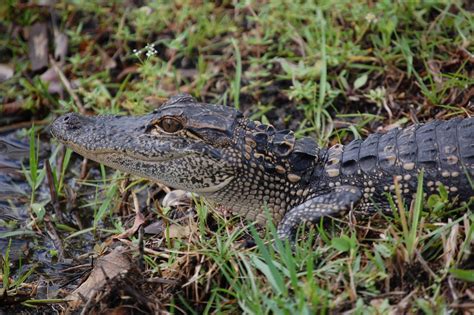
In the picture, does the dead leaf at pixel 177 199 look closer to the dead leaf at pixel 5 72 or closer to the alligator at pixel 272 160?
the alligator at pixel 272 160

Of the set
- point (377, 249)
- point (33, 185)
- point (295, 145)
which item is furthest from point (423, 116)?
point (33, 185)

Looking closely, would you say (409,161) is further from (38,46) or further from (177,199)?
(38,46)

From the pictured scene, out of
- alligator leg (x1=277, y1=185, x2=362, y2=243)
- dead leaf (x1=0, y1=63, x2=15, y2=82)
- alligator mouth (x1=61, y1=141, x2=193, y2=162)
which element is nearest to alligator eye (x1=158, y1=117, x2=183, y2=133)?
alligator mouth (x1=61, y1=141, x2=193, y2=162)

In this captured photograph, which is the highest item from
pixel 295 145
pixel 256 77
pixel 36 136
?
pixel 295 145

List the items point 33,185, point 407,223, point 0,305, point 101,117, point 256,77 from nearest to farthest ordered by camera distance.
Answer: point 407,223, point 0,305, point 101,117, point 33,185, point 256,77

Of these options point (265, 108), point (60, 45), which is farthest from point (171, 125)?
point (60, 45)

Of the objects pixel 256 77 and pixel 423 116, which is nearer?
pixel 423 116

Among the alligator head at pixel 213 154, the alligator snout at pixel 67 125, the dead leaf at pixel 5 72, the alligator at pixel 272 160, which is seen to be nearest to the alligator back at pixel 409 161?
the alligator at pixel 272 160

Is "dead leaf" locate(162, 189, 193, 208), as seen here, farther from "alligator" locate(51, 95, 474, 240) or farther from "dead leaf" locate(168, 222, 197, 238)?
"alligator" locate(51, 95, 474, 240)

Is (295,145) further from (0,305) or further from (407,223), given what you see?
(0,305)
